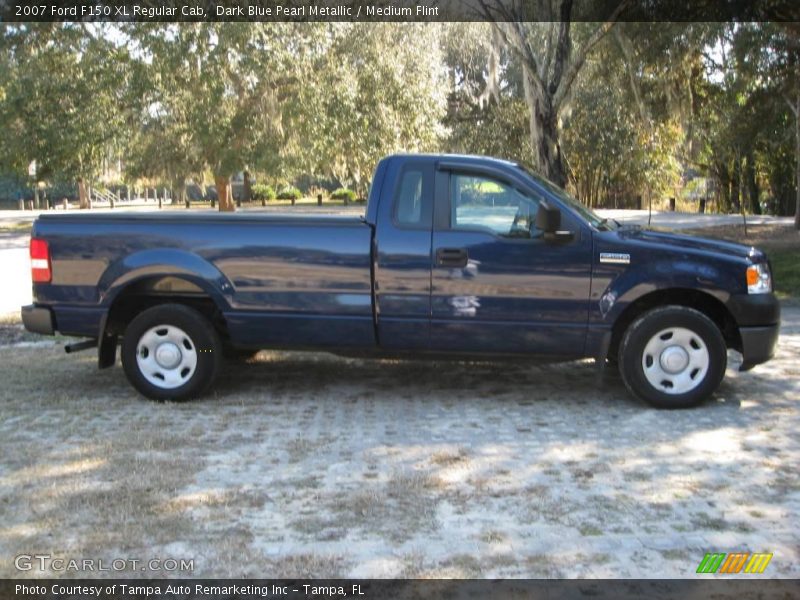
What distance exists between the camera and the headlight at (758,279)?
20.6 feet

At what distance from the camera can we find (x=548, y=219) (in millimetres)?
6156

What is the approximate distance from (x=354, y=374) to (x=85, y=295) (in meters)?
2.46

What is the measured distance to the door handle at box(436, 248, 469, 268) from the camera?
6336 millimetres

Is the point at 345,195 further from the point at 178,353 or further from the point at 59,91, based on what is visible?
the point at 178,353

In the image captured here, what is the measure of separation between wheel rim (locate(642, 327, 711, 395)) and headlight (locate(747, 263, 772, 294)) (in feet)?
1.79

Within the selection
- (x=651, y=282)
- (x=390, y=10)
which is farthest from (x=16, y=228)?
(x=651, y=282)

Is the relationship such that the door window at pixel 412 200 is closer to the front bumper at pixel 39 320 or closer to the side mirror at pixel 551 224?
the side mirror at pixel 551 224

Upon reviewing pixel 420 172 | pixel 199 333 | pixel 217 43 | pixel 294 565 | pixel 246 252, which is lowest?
pixel 294 565

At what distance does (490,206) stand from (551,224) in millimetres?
548

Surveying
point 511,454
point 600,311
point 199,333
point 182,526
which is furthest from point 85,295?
point 600,311

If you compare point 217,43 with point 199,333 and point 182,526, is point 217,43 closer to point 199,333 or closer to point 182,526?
point 199,333

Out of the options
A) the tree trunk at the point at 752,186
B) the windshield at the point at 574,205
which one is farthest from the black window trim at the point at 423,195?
the tree trunk at the point at 752,186

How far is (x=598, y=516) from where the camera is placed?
14.3 ft

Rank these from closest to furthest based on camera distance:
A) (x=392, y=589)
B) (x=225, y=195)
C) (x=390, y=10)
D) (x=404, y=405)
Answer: (x=392, y=589)
(x=404, y=405)
(x=390, y=10)
(x=225, y=195)
